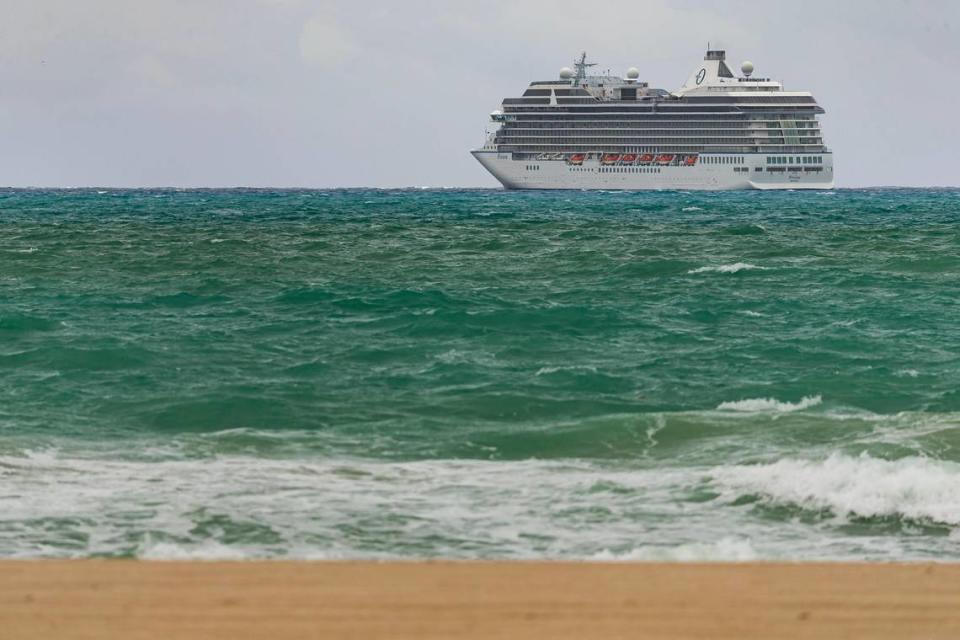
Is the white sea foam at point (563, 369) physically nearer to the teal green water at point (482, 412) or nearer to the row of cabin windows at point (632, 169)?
the teal green water at point (482, 412)

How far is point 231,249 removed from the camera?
3114cm

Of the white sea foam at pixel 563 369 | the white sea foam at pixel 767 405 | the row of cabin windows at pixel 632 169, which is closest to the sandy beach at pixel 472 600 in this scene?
the white sea foam at pixel 767 405

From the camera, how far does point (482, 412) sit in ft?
32.6

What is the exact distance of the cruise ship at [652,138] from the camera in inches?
4596

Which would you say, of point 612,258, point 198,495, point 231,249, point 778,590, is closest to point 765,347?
point 198,495

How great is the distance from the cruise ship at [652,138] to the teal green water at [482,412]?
305 ft

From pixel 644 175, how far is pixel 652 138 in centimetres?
352

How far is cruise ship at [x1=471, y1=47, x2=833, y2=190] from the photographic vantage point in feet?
383

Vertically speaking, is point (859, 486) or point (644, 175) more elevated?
point (644, 175)

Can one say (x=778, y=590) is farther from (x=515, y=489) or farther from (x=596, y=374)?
(x=596, y=374)

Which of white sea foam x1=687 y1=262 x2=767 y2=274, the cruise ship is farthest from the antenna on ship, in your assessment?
white sea foam x1=687 y1=262 x2=767 y2=274

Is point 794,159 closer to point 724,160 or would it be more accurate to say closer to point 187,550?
point 724,160

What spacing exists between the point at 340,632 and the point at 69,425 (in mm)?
7493

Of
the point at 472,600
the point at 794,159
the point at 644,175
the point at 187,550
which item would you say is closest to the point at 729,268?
the point at 187,550
